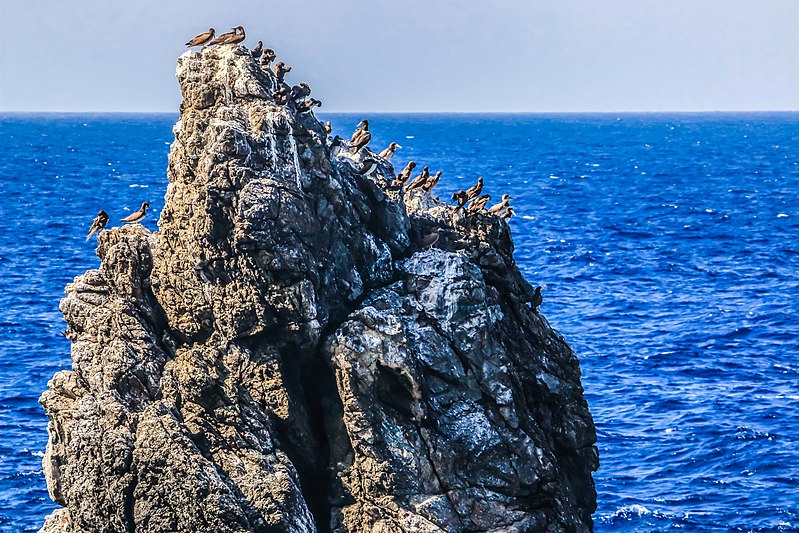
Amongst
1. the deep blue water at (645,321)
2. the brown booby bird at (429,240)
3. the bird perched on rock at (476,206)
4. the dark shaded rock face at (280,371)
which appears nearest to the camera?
the dark shaded rock face at (280,371)

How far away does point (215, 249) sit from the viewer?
24609 mm

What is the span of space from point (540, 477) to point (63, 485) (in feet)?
34.3

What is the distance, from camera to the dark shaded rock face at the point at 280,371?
22.7 meters

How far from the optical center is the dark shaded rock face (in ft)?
74.6

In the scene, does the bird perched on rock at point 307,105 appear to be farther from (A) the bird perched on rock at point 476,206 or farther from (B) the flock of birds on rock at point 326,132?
(A) the bird perched on rock at point 476,206

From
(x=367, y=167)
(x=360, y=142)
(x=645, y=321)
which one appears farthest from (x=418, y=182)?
(x=645, y=321)

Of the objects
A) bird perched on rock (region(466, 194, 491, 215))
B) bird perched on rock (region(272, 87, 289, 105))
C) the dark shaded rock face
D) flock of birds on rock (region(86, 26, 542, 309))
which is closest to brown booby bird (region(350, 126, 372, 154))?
flock of birds on rock (region(86, 26, 542, 309))

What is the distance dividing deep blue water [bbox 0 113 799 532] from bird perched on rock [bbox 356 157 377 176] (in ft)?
49.1

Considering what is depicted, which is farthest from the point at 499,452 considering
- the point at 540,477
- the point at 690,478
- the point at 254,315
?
the point at 690,478

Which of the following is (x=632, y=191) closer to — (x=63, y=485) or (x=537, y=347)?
(x=537, y=347)

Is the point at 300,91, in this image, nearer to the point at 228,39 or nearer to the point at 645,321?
the point at 228,39

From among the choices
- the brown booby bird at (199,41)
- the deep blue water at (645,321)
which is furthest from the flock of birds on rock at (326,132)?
the deep blue water at (645,321)

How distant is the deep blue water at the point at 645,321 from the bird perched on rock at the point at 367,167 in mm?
14973

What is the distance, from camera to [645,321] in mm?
62219
